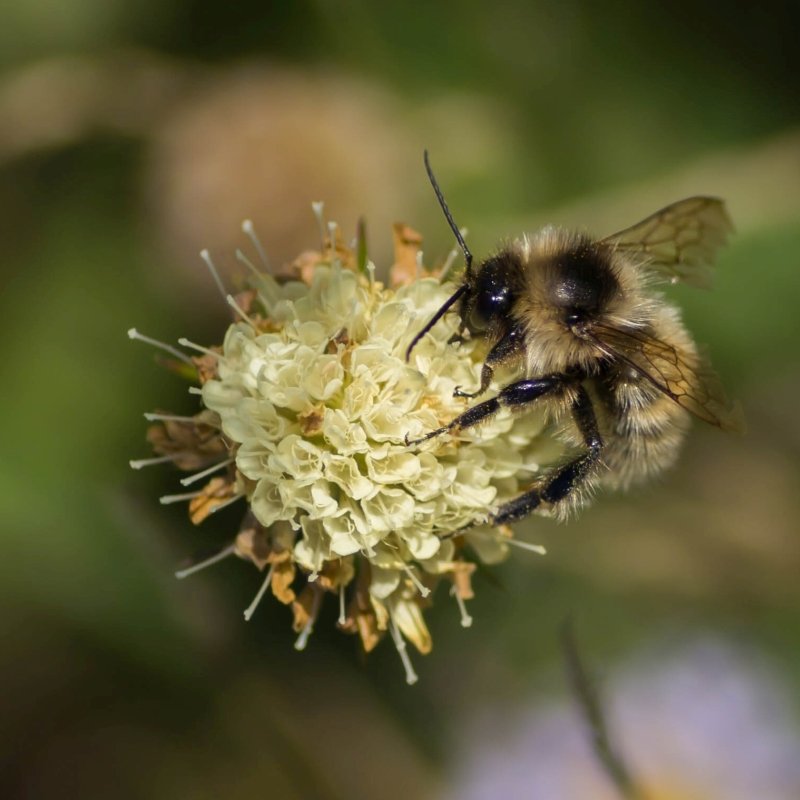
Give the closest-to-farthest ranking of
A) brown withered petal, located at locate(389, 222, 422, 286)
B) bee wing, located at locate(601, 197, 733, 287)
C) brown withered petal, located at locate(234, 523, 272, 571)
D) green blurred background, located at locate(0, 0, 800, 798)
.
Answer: brown withered petal, located at locate(234, 523, 272, 571), brown withered petal, located at locate(389, 222, 422, 286), bee wing, located at locate(601, 197, 733, 287), green blurred background, located at locate(0, 0, 800, 798)

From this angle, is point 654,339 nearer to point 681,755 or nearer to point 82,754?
point 681,755

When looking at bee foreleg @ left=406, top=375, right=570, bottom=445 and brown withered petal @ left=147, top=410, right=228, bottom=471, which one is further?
brown withered petal @ left=147, top=410, right=228, bottom=471

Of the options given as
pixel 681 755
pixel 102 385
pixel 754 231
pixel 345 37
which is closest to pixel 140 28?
pixel 345 37

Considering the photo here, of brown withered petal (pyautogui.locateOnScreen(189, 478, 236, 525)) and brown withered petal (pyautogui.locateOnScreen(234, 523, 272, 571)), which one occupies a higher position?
brown withered petal (pyautogui.locateOnScreen(189, 478, 236, 525))

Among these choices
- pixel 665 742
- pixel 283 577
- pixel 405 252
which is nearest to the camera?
pixel 283 577

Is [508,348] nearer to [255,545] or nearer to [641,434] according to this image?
[641,434]

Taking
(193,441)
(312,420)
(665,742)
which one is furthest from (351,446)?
(665,742)

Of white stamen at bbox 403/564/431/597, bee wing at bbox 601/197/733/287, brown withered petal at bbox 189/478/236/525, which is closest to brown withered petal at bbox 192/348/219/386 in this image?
brown withered petal at bbox 189/478/236/525

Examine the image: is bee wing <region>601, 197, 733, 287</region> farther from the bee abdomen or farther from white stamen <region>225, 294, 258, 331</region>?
white stamen <region>225, 294, 258, 331</region>
